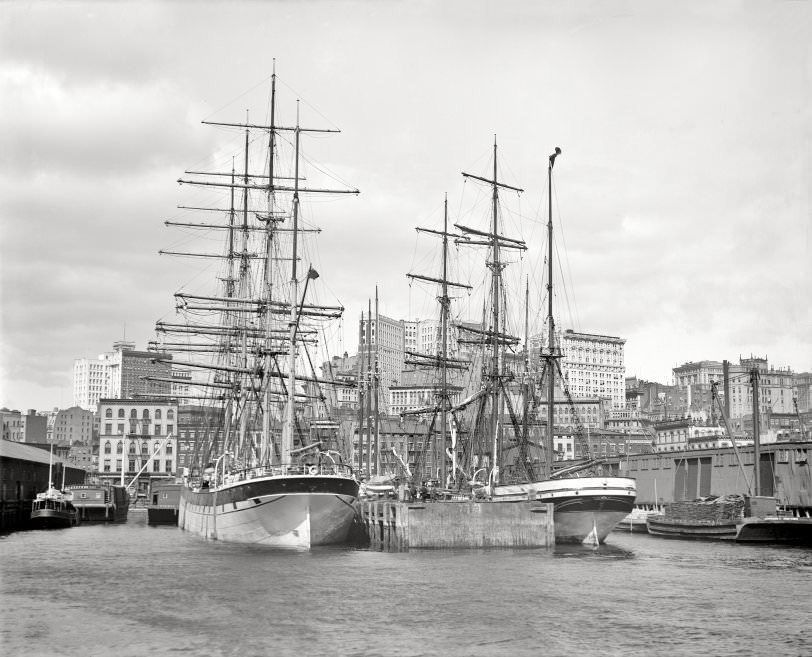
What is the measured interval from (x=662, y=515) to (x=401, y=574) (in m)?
50.0

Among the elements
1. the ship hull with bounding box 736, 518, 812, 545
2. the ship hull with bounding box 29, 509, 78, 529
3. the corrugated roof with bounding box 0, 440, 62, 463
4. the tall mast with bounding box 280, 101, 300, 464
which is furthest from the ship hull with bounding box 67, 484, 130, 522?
the ship hull with bounding box 736, 518, 812, 545

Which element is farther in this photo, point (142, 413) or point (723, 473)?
point (142, 413)

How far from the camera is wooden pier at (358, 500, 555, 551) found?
61.9 metres

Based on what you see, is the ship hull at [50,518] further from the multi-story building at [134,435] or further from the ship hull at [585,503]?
the multi-story building at [134,435]

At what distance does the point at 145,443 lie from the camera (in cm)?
18512

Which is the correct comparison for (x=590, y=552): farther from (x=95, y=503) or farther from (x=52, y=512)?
(x=95, y=503)

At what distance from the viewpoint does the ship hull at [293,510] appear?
62.4 metres

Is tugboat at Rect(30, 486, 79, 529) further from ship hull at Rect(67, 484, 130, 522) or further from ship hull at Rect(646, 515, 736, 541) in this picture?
ship hull at Rect(646, 515, 736, 541)

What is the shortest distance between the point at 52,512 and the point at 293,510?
1723 inches

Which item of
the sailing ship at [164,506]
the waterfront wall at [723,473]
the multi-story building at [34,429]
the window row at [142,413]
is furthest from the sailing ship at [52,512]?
the multi-story building at [34,429]

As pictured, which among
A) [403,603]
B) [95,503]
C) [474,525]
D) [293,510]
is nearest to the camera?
[403,603]

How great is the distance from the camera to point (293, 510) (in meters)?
62.9

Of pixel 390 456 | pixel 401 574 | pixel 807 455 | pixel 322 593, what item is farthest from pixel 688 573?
pixel 390 456

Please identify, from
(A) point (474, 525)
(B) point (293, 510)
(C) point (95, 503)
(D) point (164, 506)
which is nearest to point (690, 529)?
(A) point (474, 525)
